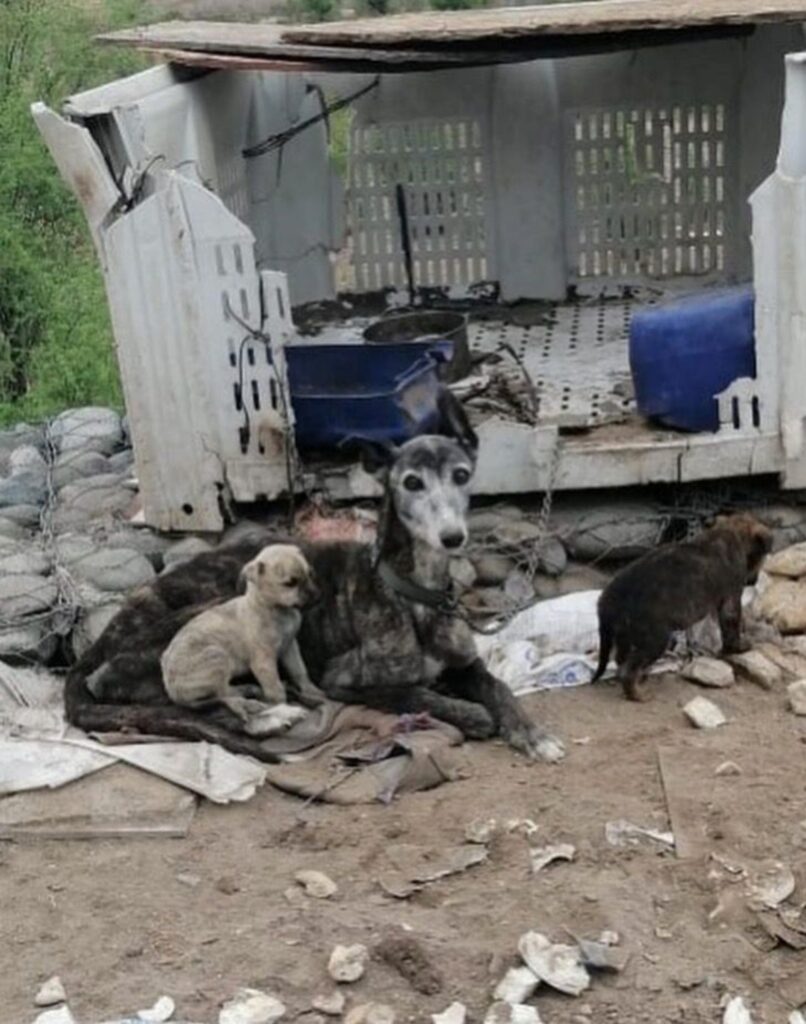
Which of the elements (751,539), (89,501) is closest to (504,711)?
(751,539)

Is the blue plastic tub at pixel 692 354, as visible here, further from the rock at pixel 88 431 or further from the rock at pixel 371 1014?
the rock at pixel 371 1014

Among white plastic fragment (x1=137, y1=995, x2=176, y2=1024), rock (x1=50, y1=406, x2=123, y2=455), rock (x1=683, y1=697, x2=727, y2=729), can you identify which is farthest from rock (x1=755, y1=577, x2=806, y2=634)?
Result: rock (x1=50, y1=406, x2=123, y2=455)

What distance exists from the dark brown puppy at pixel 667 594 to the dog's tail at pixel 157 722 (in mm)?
1393

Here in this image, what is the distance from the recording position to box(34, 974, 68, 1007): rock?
16.4 ft

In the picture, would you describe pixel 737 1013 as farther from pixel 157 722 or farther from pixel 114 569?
pixel 114 569

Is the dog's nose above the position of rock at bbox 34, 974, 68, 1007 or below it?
above

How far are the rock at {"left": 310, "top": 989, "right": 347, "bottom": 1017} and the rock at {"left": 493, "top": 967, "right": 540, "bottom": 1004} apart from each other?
0.43 meters

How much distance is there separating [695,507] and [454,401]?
149cm

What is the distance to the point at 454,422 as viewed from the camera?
7.33 meters

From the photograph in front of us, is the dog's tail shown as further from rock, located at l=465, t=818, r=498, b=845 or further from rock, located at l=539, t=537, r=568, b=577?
rock, located at l=539, t=537, r=568, b=577

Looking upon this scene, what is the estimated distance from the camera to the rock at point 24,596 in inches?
311

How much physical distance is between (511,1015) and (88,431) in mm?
6170

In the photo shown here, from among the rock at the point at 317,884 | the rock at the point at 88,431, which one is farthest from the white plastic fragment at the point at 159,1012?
the rock at the point at 88,431

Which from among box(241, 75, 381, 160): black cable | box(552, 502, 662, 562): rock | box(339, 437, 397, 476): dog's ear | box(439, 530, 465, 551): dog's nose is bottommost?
box(552, 502, 662, 562): rock
